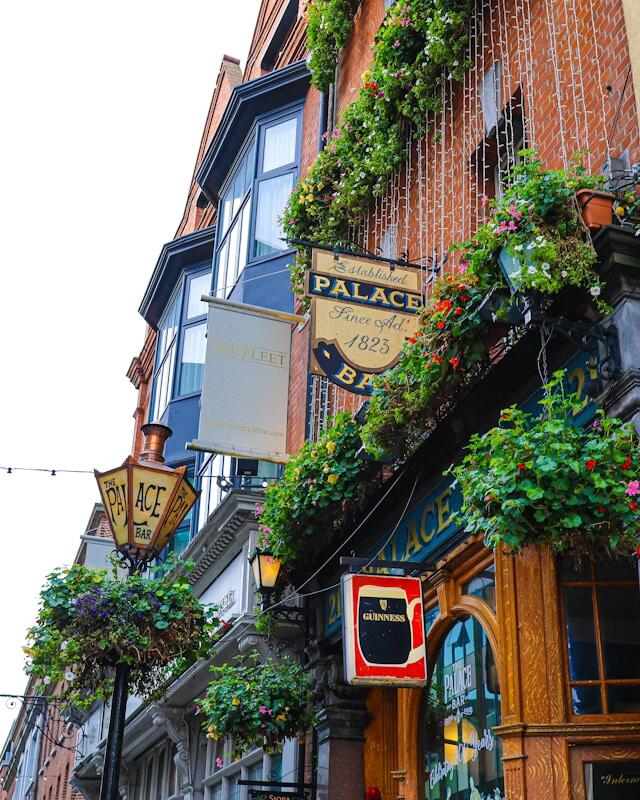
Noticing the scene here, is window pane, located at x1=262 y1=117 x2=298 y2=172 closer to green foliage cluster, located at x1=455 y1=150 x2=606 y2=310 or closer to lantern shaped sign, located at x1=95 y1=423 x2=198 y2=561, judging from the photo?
lantern shaped sign, located at x1=95 y1=423 x2=198 y2=561

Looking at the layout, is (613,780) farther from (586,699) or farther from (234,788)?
(234,788)

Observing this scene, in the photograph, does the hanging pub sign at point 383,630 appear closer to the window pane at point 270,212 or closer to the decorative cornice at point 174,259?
the window pane at point 270,212

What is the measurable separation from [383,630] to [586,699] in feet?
6.44

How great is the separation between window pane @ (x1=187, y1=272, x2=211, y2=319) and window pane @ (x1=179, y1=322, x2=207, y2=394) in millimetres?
495

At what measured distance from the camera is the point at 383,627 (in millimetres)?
8250

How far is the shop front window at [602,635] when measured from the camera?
22.1 ft

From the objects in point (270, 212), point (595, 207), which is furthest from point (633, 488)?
point (270, 212)

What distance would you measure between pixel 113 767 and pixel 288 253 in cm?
895

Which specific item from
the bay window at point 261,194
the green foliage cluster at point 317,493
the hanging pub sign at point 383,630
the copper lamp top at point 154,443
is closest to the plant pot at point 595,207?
the hanging pub sign at point 383,630

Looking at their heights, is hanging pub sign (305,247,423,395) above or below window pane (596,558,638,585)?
above

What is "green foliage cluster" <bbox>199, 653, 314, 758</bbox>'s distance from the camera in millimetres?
10102

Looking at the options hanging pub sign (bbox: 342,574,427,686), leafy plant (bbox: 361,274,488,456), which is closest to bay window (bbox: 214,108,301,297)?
leafy plant (bbox: 361,274,488,456)

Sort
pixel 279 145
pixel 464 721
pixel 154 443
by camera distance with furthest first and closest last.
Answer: pixel 279 145 → pixel 154 443 → pixel 464 721

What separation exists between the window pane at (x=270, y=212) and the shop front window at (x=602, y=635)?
10.4 meters
